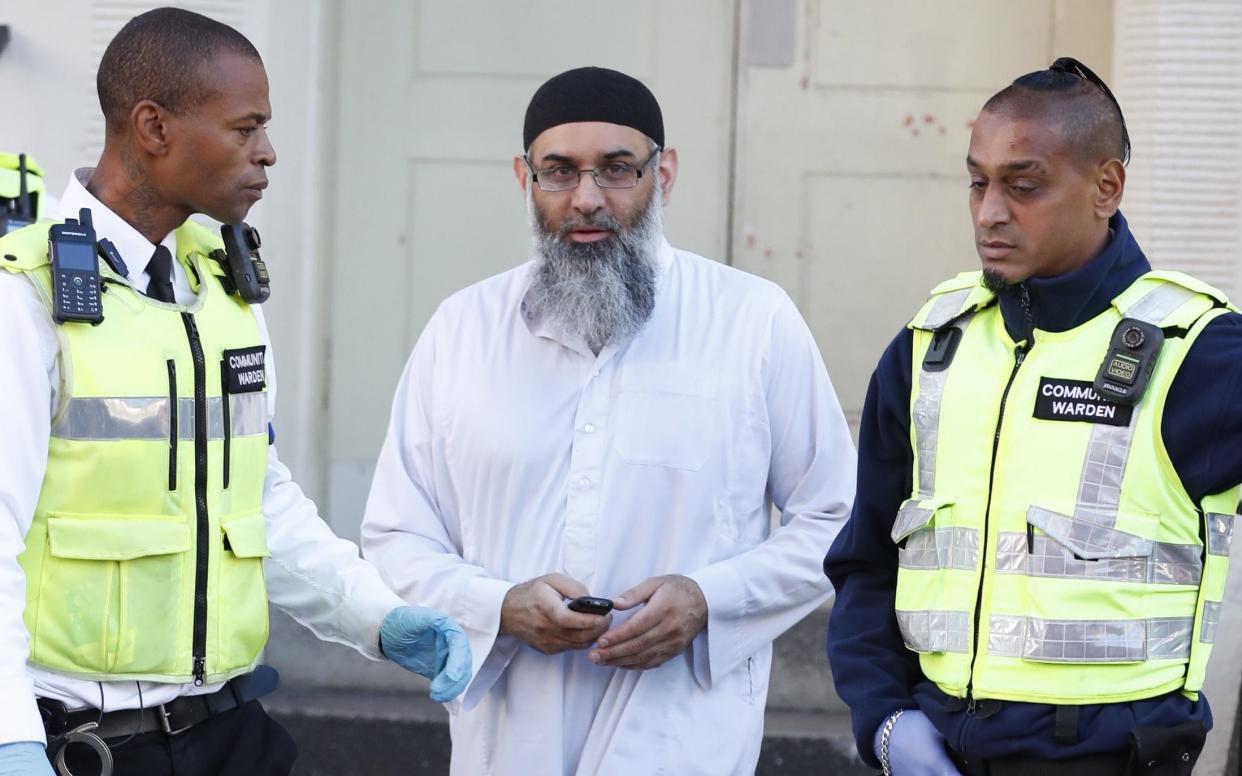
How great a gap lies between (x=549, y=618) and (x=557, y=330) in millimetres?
667

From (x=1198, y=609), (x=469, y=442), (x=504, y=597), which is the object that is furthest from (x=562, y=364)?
Answer: (x=1198, y=609)

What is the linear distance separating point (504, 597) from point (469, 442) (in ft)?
1.20

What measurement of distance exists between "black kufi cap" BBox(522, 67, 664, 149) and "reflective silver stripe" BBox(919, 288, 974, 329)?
3.14 feet

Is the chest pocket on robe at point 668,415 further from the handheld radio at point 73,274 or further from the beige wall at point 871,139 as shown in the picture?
the beige wall at point 871,139

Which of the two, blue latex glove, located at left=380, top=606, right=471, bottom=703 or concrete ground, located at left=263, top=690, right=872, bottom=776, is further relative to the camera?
concrete ground, located at left=263, top=690, right=872, bottom=776

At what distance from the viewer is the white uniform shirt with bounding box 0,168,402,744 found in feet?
7.61

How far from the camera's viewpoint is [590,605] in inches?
127

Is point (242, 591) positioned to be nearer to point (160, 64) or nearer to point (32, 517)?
point (32, 517)

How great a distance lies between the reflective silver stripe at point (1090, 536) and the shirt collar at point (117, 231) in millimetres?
1551

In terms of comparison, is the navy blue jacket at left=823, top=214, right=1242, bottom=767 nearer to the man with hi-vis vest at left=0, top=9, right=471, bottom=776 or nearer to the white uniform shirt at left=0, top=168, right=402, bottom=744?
the man with hi-vis vest at left=0, top=9, right=471, bottom=776

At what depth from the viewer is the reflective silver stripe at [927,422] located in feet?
9.12

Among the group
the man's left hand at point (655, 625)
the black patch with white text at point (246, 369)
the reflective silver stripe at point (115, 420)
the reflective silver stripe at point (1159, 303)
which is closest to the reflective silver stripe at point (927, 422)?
the reflective silver stripe at point (1159, 303)

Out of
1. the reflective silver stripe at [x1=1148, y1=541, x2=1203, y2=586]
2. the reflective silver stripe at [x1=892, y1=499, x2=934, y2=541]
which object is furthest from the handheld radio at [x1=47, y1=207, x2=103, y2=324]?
the reflective silver stripe at [x1=1148, y1=541, x2=1203, y2=586]

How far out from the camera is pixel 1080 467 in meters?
2.60
